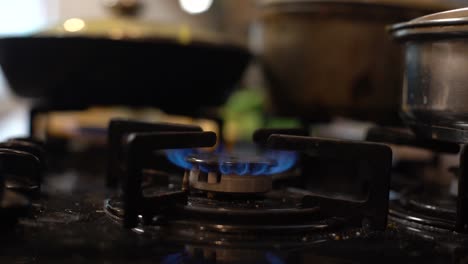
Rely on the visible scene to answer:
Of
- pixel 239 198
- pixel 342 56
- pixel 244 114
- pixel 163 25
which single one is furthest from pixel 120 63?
pixel 244 114

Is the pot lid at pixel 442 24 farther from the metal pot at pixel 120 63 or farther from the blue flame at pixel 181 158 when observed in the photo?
the metal pot at pixel 120 63

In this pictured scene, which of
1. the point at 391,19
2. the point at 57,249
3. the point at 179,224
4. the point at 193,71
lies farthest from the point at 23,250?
the point at 391,19

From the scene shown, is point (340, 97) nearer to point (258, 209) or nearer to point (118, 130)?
point (118, 130)

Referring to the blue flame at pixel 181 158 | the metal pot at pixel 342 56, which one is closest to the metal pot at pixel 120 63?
the metal pot at pixel 342 56

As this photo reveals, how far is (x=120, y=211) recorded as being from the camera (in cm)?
60

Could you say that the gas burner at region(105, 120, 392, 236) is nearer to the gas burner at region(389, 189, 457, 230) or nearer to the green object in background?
the gas burner at region(389, 189, 457, 230)

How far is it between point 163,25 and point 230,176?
0.59 metres

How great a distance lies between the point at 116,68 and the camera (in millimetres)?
1040

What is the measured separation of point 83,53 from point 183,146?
50 cm

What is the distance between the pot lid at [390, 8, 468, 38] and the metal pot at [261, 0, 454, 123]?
37 cm

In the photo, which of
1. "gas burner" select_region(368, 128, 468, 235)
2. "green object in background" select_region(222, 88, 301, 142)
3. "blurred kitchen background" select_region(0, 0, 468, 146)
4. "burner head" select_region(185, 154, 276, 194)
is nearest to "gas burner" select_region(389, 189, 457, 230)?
"gas burner" select_region(368, 128, 468, 235)

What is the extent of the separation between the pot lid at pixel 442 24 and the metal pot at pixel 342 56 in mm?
368

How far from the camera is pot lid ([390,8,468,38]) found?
60 cm

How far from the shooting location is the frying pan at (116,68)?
103 centimetres
